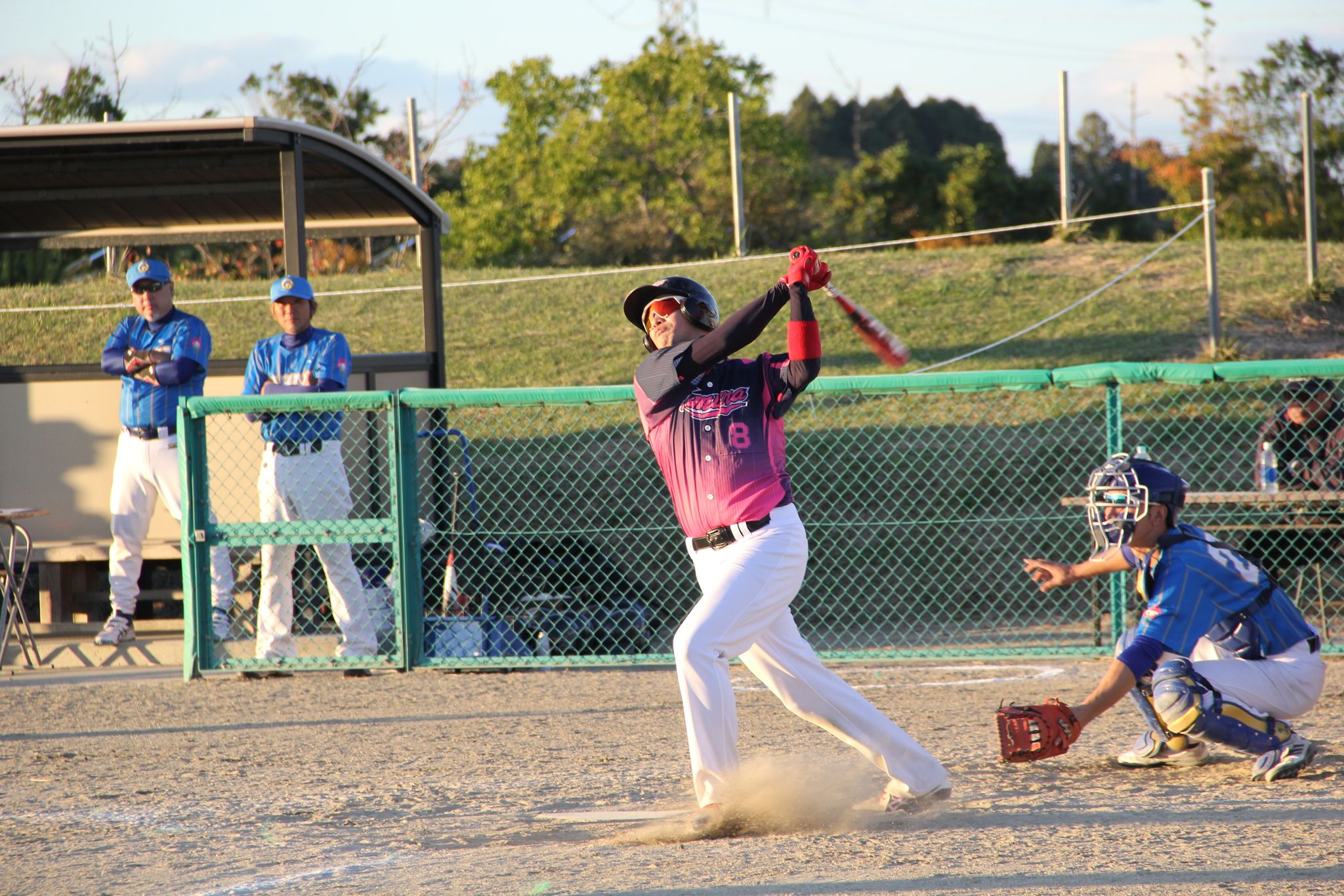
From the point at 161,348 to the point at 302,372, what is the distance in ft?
3.46

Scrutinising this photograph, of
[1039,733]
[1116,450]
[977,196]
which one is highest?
[977,196]

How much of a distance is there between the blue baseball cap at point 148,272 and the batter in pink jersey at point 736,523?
483 cm

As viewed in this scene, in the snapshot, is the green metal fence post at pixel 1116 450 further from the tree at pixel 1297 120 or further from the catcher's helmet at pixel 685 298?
the tree at pixel 1297 120

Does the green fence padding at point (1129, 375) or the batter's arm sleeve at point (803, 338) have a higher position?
the batter's arm sleeve at point (803, 338)

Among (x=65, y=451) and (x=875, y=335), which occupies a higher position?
(x=875, y=335)

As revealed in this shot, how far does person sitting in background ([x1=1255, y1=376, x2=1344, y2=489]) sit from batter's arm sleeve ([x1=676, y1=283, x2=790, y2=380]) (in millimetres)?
5786

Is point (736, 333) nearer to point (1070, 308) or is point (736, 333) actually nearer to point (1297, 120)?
point (1070, 308)

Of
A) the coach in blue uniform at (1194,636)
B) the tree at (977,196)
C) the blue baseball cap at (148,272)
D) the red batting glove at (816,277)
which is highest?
the tree at (977,196)

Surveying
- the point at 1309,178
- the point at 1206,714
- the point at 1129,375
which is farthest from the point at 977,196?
the point at 1206,714

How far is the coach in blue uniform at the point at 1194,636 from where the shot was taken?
14.3ft

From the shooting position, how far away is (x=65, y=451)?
29.7ft

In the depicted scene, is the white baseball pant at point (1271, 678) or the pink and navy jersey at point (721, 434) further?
the white baseball pant at point (1271, 678)

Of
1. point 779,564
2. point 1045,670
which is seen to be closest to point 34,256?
point 1045,670

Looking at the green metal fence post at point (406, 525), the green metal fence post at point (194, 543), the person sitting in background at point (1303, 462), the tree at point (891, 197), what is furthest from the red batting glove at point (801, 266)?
the tree at point (891, 197)
